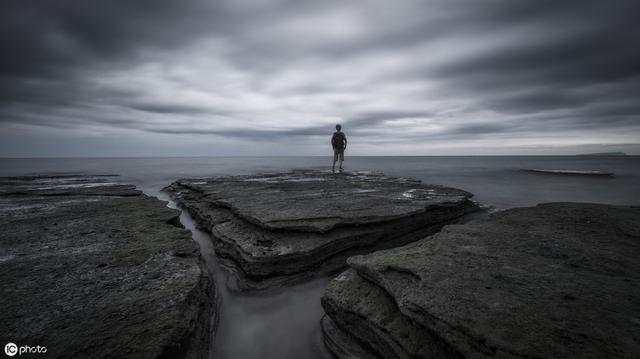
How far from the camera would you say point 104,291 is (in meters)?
2.97

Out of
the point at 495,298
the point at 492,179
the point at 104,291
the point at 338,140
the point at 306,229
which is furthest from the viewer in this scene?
the point at 492,179

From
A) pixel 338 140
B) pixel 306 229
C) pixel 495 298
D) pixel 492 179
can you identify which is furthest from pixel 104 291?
pixel 492 179

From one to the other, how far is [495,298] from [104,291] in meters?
3.92

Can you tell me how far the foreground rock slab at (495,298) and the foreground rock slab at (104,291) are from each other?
1625 mm

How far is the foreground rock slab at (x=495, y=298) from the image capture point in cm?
206

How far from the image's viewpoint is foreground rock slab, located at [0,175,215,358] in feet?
7.49

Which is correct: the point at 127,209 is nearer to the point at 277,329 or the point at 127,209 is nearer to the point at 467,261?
the point at 277,329

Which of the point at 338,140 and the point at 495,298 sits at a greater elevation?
the point at 338,140

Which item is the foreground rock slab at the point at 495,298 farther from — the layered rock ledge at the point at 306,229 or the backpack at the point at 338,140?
the backpack at the point at 338,140

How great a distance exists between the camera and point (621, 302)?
7.96 ft

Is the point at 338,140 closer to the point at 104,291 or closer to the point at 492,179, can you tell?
the point at 104,291

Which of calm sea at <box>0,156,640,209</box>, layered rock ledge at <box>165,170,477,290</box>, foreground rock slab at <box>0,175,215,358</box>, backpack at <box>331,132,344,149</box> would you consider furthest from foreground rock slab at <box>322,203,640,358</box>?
backpack at <box>331,132,344,149</box>

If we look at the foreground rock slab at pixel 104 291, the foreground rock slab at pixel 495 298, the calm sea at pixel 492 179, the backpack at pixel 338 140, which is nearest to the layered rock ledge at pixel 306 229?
the foreground rock slab at pixel 104 291

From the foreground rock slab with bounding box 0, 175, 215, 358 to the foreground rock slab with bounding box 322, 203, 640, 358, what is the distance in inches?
64.0
